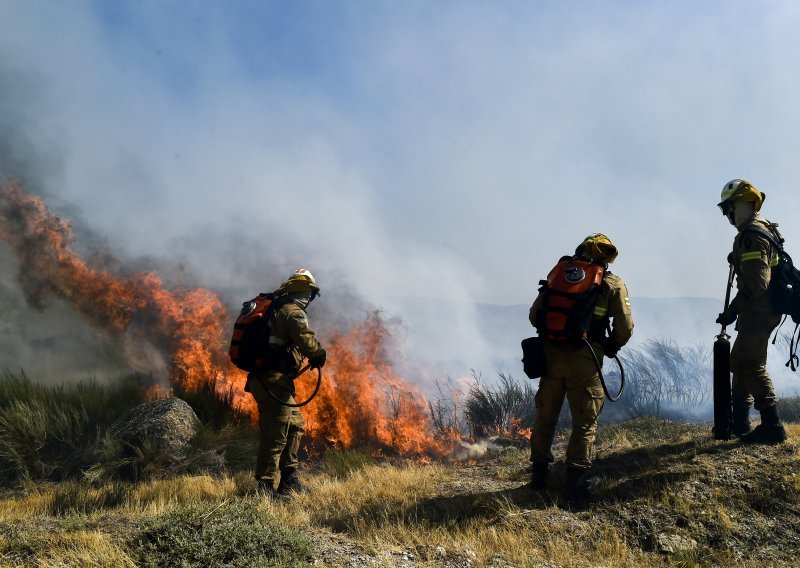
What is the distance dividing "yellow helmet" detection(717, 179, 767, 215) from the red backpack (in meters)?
1.87

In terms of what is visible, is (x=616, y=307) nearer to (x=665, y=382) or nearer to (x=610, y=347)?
(x=610, y=347)

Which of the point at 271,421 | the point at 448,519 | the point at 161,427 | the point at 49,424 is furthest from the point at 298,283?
the point at 49,424

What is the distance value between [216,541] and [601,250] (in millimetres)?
3774

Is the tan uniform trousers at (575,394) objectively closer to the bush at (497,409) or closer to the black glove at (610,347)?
the black glove at (610,347)

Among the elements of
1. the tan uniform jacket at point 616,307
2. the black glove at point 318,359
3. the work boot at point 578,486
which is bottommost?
the work boot at point 578,486

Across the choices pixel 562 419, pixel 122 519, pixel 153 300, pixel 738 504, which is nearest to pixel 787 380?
pixel 562 419

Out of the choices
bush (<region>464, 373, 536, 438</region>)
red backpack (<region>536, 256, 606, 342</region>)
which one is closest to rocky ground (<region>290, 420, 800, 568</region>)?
red backpack (<region>536, 256, 606, 342</region>)

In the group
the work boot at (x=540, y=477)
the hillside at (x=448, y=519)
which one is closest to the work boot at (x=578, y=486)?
the hillside at (x=448, y=519)

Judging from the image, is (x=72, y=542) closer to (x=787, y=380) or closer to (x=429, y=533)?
(x=429, y=533)

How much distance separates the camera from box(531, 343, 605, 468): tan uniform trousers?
475 cm

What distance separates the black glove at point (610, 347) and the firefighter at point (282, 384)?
8.68 feet

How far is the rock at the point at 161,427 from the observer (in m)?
6.80

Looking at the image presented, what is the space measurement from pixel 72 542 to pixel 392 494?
2768 millimetres

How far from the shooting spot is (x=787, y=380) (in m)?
23.2
